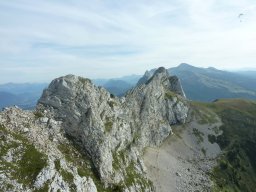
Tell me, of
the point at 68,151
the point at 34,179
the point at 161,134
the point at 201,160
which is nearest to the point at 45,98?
the point at 68,151

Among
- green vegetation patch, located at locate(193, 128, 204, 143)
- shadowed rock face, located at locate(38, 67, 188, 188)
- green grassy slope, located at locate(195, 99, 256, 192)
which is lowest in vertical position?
green grassy slope, located at locate(195, 99, 256, 192)

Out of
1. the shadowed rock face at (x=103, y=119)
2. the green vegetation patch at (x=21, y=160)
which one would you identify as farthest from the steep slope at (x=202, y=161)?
the green vegetation patch at (x=21, y=160)

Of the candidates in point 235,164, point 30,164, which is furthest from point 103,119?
point 235,164

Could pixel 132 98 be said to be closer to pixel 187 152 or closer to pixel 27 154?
pixel 187 152

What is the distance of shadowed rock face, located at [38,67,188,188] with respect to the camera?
10377 centimetres

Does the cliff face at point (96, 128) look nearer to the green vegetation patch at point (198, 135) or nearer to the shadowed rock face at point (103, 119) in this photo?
the shadowed rock face at point (103, 119)

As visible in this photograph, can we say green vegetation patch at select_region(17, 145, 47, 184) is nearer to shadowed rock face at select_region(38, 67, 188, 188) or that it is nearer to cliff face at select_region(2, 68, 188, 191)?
cliff face at select_region(2, 68, 188, 191)

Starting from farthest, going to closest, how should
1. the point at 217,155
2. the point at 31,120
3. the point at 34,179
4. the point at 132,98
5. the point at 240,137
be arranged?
the point at 240,137
the point at 217,155
the point at 132,98
the point at 31,120
the point at 34,179

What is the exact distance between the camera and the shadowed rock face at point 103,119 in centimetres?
10377

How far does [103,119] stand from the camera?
121750 millimetres

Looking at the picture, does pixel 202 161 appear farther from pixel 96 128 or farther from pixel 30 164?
pixel 30 164

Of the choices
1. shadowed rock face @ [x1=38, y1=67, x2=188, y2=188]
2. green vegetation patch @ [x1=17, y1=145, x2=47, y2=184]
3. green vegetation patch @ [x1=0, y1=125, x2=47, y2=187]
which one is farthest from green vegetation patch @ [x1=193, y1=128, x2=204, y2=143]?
green vegetation patch @ [x1=0, y1=125, x2=47, y2=187]

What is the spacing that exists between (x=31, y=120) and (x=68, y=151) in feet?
43.2

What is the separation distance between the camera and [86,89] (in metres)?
115
